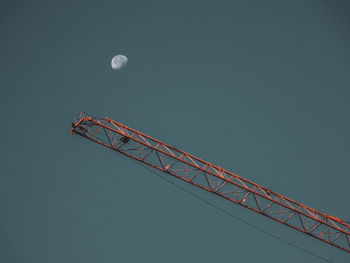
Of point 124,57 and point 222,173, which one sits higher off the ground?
point 124,57

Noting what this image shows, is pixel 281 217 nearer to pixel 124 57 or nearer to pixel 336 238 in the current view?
pixel 336 238

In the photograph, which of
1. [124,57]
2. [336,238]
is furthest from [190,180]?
[124,57]

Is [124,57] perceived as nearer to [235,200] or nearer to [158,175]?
[158,175]

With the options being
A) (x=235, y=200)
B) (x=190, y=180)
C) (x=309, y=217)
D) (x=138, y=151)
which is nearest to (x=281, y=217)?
(x=309, y=217)

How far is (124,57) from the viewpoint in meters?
79.1

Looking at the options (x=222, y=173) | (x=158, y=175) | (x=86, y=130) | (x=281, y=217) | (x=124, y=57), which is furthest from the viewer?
(x=124, y=57)

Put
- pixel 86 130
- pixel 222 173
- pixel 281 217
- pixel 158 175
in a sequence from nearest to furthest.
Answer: pixel 86 130
pixel 222 173
pixel 281 217
pixel 158 175

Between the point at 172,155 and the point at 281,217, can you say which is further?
the point at 281,217

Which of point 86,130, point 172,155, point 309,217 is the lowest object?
point 86,130

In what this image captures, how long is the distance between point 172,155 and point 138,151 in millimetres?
3336

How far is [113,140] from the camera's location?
47.5 m

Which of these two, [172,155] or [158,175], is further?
[158,175]

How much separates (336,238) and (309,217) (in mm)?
5444

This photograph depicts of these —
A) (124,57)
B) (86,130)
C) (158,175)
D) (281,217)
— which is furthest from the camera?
(124,57)
